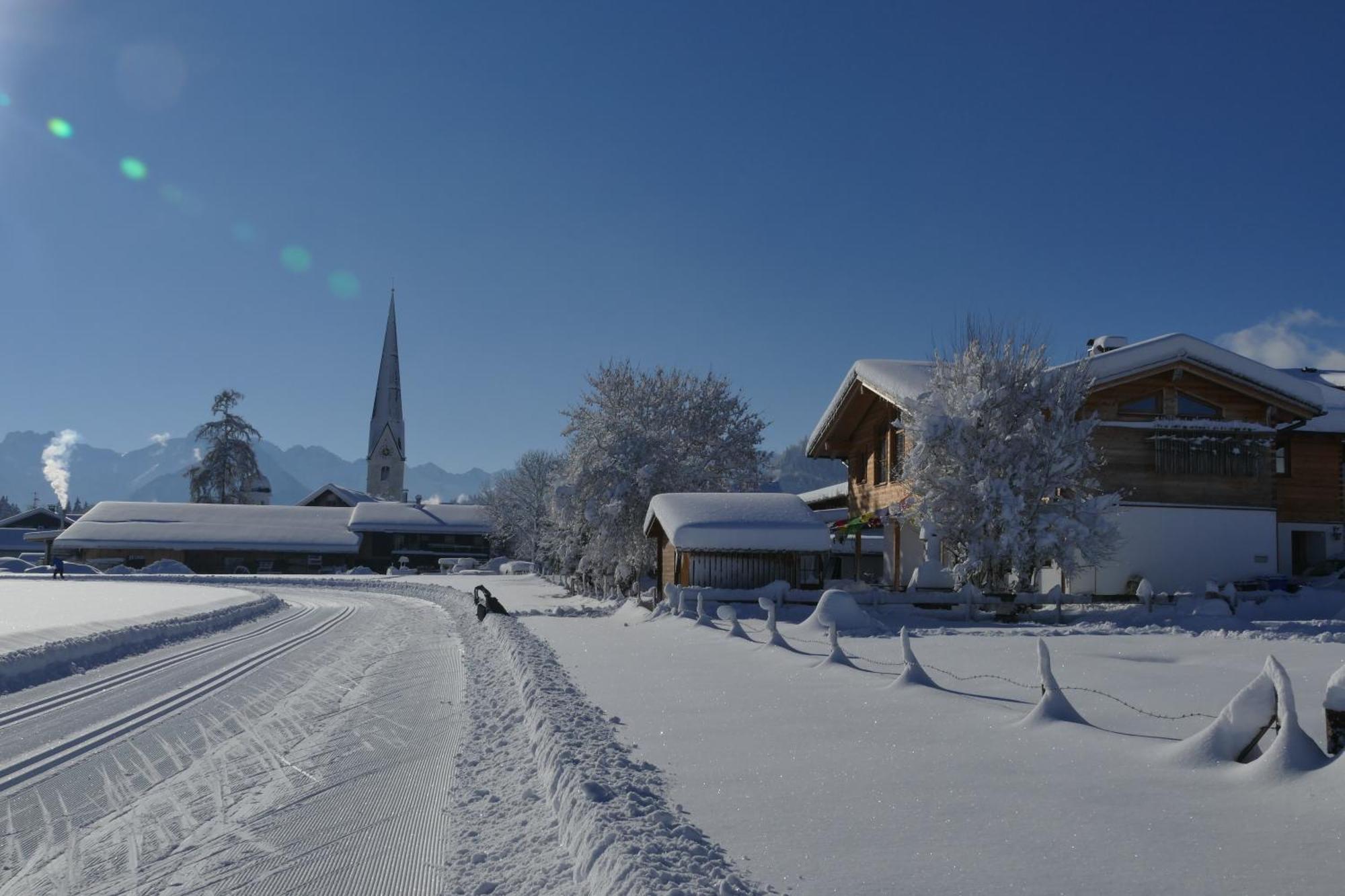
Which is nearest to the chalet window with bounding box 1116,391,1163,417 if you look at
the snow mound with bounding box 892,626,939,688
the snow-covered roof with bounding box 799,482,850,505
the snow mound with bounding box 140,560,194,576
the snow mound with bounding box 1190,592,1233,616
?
the snow mound with bounding box 1190,592,1233,616

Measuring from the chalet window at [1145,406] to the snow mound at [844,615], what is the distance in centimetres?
1227

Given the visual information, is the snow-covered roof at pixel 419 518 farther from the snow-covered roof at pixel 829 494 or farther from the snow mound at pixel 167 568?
the snow-covered roof at pixel 829 494

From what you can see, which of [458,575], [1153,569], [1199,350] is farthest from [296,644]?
[458,575]

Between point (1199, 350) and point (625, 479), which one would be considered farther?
point (625, 479)

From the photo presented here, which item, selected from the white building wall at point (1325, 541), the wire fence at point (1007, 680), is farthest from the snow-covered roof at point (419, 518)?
the wire fence at point (1007, 680)

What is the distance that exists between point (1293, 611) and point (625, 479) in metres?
22.9

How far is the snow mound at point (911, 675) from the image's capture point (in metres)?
10.3

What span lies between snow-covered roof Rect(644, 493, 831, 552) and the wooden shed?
2 cm

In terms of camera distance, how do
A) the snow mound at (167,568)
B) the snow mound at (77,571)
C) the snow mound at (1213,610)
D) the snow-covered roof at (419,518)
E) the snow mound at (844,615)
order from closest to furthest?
the snow mound at (844,615) → the snow mound at (1213,610) → the snow mound at (77,571) → the snow mound at (167,568) → the snow-covered roof at (419,518)

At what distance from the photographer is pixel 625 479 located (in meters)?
38.1

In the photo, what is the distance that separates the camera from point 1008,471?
78.2 feet

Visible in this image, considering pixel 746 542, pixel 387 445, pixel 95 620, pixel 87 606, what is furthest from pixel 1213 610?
pixel 387 445

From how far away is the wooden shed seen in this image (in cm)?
2636

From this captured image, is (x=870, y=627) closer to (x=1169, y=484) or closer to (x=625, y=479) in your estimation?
(x=1169, y=484)
